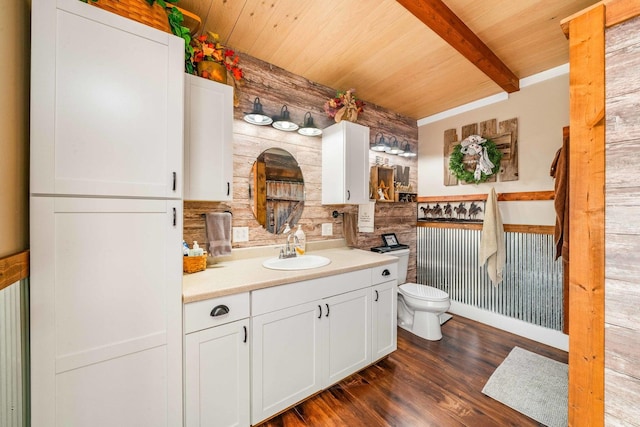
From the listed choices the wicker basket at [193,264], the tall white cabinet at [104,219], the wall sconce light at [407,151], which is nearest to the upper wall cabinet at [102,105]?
the tall white cabinet at [104,219]

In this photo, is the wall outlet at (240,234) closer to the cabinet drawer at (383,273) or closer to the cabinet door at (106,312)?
the cabinet door at (106,312)

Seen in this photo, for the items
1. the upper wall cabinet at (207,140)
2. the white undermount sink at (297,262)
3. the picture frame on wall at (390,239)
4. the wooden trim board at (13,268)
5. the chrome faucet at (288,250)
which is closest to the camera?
the wooden trim board at (13,268)

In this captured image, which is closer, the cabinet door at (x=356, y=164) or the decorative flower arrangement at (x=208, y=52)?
the decorative flower arrangement at (x=208, y=52)

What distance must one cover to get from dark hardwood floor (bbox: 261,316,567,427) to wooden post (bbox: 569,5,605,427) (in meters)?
0.69

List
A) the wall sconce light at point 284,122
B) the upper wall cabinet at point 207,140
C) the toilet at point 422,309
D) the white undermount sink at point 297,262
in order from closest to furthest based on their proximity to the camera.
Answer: the upper wall cabinet at point 207,140, the white undermount sink at point 297,262, the wall sconce light at point 284,122, the toilet at point 422,309

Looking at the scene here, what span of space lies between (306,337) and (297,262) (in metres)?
0.59

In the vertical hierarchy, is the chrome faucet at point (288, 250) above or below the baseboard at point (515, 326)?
above

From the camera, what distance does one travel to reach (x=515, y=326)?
252cm

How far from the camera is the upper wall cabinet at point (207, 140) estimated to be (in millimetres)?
1503

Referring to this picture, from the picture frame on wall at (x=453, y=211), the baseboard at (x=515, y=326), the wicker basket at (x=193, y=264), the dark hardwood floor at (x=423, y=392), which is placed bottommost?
the dark hardwood floor at (x=423, y=392)

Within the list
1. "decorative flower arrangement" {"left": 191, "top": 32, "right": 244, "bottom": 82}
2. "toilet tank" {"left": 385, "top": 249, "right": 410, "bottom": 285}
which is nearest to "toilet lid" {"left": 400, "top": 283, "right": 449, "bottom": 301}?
"toilet tank" {"left": 385, "top": 249, "right": 410, "bottom": 285}

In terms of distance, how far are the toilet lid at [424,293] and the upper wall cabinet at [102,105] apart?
2252 millimetres

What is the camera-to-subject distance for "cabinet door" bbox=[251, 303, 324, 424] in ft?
4.58

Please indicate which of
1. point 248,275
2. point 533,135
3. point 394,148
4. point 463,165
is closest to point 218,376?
point 248,275
